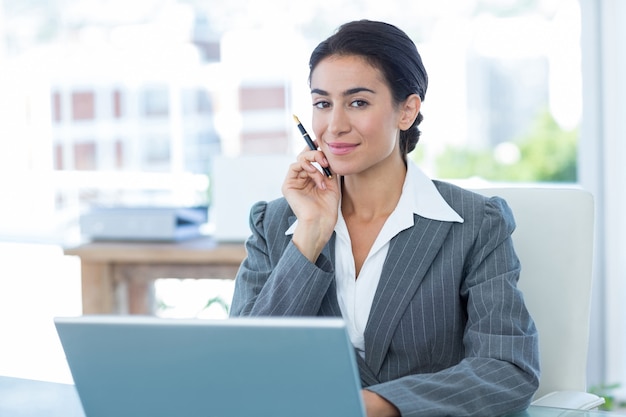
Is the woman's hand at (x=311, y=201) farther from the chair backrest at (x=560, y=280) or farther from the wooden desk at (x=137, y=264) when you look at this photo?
the wooden desk at (x=137, y=264)

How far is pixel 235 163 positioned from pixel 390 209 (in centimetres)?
123

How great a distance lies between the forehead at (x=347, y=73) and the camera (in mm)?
→ 1665

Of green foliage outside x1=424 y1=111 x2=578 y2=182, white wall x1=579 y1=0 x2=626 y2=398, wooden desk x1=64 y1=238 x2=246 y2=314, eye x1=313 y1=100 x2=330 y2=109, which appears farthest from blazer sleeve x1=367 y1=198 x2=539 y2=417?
green foliage outside x1=424 y1=111 x2=578 y2=182

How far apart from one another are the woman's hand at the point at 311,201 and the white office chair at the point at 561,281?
0.39 meters

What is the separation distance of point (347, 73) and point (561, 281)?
1.87ft

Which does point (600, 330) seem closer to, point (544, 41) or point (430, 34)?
point (430, 34)

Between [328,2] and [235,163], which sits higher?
[328,2]

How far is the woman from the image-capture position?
1.64 metres

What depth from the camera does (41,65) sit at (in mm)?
4930

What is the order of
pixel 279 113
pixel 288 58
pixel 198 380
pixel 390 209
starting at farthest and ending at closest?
pixel 279 113, pixel 288 58, pixel 390 209, pixel 198 380

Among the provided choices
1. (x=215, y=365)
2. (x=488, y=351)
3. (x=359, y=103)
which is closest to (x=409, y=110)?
(x=359, y=103)

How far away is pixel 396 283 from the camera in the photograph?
165 cm

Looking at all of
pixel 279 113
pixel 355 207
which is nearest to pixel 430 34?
pixel 279 113

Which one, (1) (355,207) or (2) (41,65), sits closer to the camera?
(1) (355,207)
